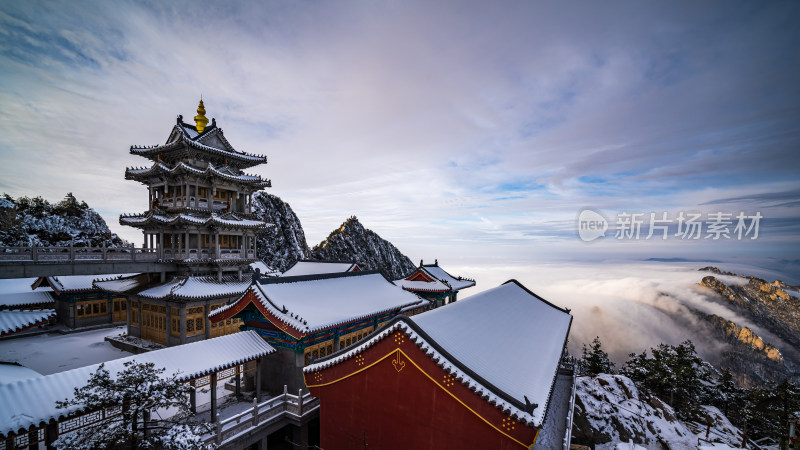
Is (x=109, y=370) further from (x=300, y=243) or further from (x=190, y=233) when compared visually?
(x=300, y=243)

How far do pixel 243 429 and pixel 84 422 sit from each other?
450 cm

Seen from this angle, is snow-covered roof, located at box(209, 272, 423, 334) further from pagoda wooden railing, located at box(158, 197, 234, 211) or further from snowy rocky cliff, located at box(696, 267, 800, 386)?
snowy rocky cliff, located at box(696, 267, 800, 386)

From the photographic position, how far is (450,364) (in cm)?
756

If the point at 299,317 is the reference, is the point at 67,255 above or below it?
above

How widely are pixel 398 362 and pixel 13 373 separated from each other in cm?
1108

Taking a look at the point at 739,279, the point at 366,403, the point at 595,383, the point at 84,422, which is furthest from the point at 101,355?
the point at 739,279

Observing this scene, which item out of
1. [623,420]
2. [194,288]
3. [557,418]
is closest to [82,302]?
[194,288]

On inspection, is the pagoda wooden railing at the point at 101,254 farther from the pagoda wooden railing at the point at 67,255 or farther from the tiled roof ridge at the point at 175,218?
the tiled roof ridge at the point at 175,218

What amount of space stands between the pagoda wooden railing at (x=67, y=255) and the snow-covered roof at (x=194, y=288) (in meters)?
1.95

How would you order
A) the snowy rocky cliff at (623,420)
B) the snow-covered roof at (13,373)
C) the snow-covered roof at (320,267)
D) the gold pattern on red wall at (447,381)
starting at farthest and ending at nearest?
the snow-covered roof at (320,267)
the snowy rocky cliff at (623,420)
the snow-covered roof at (13,373)
the gold pattern on red wall at (447,381)

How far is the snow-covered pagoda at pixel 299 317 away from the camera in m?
12.1

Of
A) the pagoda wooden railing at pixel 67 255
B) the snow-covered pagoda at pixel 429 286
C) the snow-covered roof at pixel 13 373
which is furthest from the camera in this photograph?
the snow-covered pagoda at pixel 429 286

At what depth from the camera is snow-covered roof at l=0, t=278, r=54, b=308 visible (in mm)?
21686

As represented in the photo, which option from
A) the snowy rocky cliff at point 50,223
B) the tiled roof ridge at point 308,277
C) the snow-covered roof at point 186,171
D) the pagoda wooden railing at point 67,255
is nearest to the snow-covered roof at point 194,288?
the pagoda wooden railing at point 67,255
